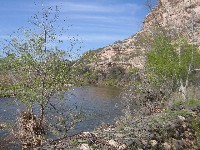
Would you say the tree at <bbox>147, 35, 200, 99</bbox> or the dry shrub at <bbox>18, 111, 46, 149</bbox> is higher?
the tree at <bbox>147, 35, 200, 99</bbox>

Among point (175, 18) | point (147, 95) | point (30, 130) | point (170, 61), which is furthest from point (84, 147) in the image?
point (175, 18)

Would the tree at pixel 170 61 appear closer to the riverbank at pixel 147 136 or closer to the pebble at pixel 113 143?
the riverbank at pixel 147 136

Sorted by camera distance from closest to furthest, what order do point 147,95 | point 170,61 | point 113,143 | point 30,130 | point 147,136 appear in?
point 113,143 → point 147,136 → point 30,130 → point 147,95 → point 170,61

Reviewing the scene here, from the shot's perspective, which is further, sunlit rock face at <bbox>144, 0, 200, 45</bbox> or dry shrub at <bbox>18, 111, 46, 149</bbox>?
sunlit rock face at <bbox>144, 0, 200, 45</bbox>

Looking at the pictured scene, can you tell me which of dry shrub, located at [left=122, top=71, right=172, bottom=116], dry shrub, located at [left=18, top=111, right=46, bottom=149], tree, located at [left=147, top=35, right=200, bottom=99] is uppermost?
tree, located at [left=147, top=35, right=200, bottom=99]

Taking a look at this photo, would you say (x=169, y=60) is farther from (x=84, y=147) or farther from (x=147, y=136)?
(x=84, y=147)

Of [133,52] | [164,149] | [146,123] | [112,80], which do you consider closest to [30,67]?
[146,123]

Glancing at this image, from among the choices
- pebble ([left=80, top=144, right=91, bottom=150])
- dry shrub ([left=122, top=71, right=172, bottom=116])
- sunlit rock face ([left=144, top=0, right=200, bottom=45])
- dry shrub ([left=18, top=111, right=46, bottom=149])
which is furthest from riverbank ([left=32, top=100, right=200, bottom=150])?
sunlit rock face ([left=144, top=0, right=200, bottom=45])

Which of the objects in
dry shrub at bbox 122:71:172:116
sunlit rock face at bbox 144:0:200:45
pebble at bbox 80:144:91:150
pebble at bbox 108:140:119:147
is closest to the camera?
pebble at bbox 80:144:91:150

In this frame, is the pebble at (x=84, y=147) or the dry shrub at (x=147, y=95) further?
the dry shrub at (x=147, y=95)

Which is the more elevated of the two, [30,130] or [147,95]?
[147,95]

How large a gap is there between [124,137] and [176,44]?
18.7 metres

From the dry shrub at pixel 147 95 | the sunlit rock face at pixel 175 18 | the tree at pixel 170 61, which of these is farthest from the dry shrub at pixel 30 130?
the sunlit rock face at pixel 175 18

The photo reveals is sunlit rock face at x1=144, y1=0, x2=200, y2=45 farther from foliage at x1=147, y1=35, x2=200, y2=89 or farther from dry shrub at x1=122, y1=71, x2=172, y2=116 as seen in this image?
dry shrub at x1=122, y1=71, x2=172, y2=116
